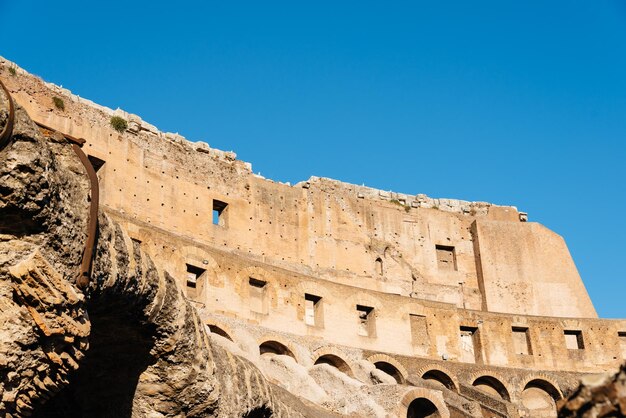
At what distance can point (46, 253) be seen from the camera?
16.6 ft

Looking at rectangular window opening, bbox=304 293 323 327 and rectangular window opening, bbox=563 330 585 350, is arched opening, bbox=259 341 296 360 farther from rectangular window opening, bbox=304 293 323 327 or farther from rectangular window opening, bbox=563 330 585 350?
rectangular window opening, bbox=563 330 585 350

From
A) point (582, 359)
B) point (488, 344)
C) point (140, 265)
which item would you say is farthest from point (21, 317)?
point (582, 359)

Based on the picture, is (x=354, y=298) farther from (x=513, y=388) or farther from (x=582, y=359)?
(x=582, y=359)

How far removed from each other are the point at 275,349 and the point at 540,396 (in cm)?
905

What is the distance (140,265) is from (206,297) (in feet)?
41.5

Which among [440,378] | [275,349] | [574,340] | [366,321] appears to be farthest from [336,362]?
[574,340]

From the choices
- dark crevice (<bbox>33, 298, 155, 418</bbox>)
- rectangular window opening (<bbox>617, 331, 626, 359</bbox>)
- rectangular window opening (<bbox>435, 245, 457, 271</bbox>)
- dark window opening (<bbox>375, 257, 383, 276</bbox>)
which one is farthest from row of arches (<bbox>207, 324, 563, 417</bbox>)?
dark crevice (<bbox>33, 298, 155, 418</bbox>)

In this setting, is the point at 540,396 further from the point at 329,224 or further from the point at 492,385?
the point at 329,224

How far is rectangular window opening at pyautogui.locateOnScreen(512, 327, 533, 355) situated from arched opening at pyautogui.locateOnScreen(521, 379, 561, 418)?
1310 millimetres

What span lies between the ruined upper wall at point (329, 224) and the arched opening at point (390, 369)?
617 cm

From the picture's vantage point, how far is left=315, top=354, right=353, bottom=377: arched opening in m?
21.0

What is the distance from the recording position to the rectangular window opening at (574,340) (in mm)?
26172

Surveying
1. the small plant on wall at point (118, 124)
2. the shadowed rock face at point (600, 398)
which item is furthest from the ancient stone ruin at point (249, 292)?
the small plant on wall at point (118, 124)

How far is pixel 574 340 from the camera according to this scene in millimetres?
26641
